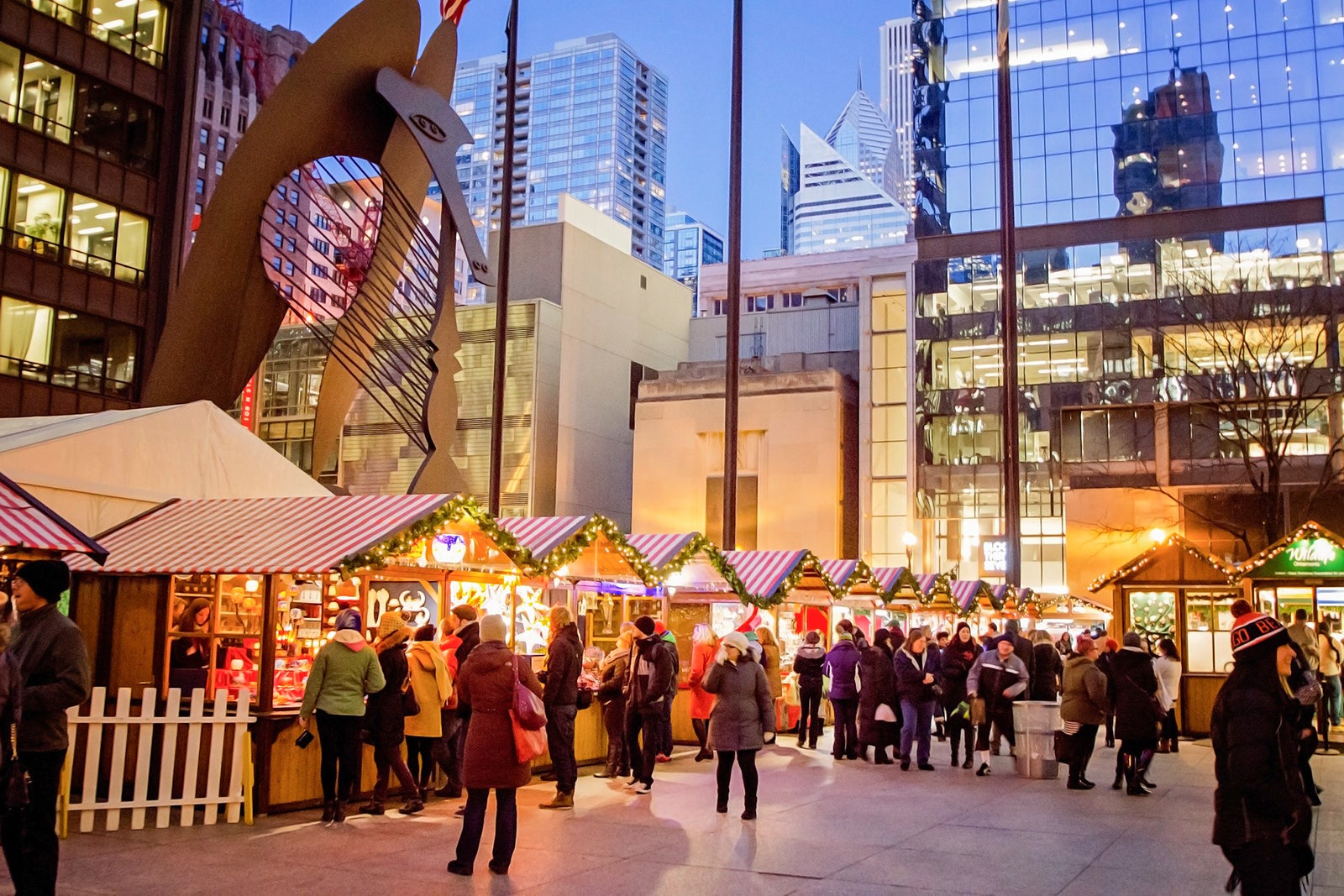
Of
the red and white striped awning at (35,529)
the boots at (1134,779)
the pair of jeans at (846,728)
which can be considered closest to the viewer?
the red and white striped awning at (35,529)

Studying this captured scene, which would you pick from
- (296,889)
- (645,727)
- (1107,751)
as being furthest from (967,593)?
(296,889)

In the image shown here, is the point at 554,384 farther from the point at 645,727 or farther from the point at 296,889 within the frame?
the point at 296,889

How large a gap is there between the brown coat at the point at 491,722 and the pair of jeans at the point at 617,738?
6.09m

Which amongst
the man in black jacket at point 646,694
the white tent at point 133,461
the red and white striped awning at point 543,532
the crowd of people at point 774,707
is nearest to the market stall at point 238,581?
the white tent at point 133,461

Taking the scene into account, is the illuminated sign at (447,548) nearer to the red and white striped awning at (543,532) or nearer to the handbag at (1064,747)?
the red and white striped awning at (543,532)

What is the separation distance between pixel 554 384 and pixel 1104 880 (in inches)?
1681

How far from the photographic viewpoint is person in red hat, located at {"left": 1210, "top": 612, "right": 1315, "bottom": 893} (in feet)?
20.3

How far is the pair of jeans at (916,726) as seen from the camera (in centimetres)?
1609

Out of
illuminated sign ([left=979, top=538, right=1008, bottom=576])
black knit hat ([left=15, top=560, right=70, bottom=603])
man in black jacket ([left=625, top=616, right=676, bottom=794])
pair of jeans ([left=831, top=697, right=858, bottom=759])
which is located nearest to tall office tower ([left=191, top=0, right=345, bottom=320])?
illuminated sign ([left=979, top=538, right=1008, bottom=576])

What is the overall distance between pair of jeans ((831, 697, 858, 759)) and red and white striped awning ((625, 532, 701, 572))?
119 inches

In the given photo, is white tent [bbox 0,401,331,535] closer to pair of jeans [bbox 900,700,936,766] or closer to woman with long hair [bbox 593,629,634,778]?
woman with long hair [bbox 593,629,634,778]

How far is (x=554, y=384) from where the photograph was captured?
5031 cm

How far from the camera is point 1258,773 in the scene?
20.5 feet

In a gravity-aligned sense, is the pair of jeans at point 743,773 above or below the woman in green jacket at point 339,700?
below
